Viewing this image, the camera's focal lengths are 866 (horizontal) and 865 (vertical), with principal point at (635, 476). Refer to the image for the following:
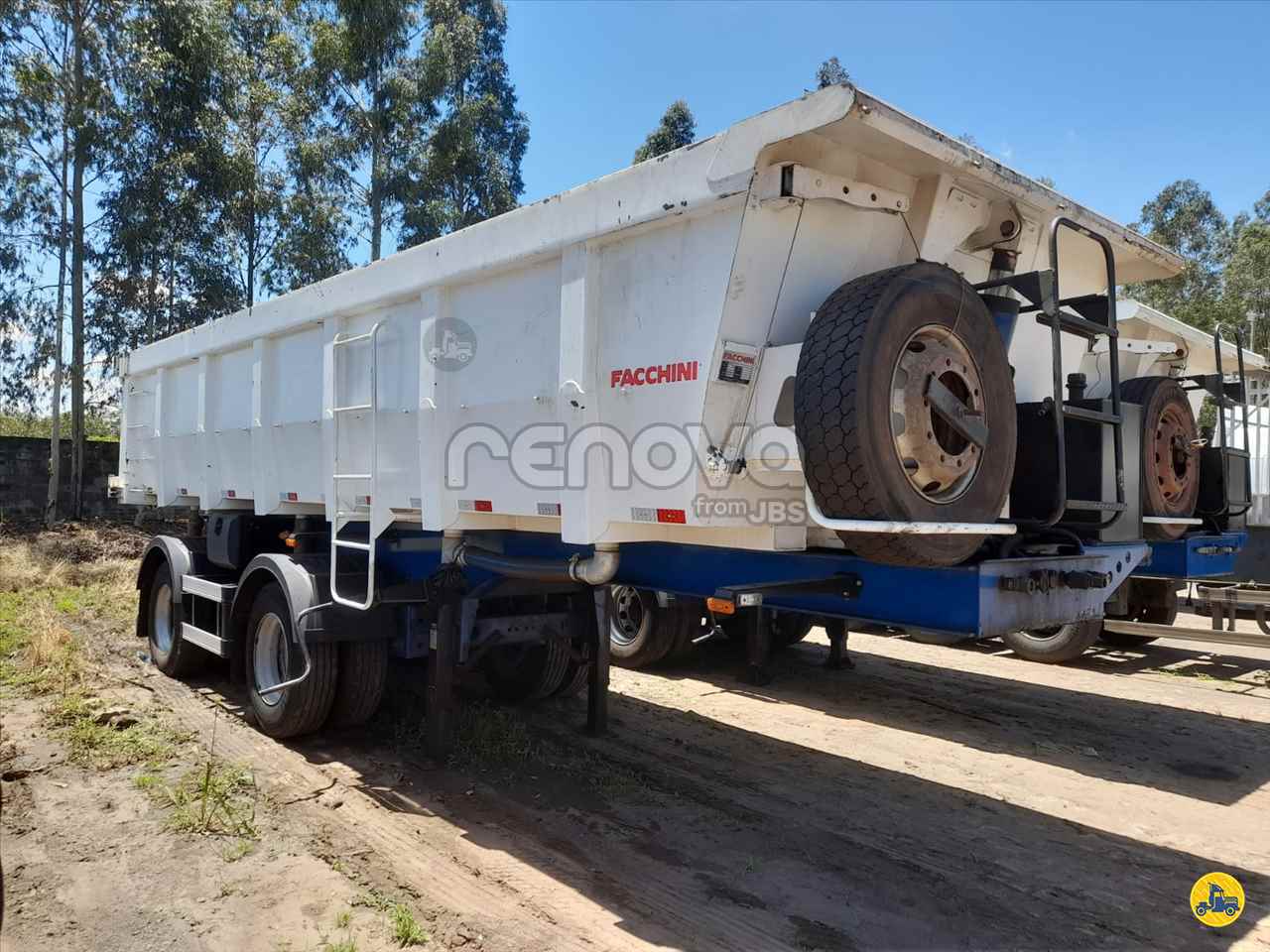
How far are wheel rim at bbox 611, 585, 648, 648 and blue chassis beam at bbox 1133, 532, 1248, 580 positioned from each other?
410 centimetres

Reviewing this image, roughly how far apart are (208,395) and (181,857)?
4176 millimetres

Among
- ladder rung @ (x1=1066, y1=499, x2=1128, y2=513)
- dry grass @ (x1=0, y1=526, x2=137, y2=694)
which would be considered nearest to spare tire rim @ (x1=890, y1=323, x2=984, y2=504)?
ladder rung @ (x1=1066, y1=499, x2=1128, y2=513)

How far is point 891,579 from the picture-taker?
3.69m

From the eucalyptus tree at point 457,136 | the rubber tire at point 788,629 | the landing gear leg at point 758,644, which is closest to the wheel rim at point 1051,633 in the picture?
the rubber tire at point 788,629

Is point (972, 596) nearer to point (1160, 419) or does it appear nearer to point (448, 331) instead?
point (1160, 419)

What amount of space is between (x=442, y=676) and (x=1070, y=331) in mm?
3713

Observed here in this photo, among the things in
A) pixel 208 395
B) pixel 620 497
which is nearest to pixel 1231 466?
pixel 620 497

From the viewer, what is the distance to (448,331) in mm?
4664

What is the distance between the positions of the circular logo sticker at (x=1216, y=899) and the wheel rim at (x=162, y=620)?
7244mm

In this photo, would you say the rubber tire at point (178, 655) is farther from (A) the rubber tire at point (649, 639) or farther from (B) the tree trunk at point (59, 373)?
(B) the tree trunk at point (59, 373)

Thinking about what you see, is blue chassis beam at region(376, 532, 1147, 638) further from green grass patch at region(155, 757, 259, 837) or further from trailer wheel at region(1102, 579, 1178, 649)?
trailer wheel at region(1102, 579, 1178, 649)

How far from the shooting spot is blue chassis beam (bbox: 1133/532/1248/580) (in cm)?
580

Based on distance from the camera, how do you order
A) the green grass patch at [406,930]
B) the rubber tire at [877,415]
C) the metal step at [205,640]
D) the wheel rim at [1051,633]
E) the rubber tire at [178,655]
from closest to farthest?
the rubber tire at [877,415] < the green grass patch at [406,930] < the metal step at [205,640] < the rubber tire at [178,655] < the wheel rim at [1051,633]

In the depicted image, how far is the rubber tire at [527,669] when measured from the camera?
6.24 meters
